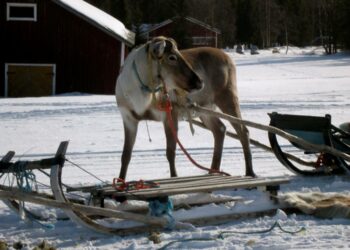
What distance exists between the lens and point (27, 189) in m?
5.76

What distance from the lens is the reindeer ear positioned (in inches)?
271

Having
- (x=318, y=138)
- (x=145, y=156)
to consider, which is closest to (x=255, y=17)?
(x=145, y=156)

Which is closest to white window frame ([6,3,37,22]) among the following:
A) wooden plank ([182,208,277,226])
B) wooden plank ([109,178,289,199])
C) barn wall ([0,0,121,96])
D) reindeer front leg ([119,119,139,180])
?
barn wall ([0,0,121,96])

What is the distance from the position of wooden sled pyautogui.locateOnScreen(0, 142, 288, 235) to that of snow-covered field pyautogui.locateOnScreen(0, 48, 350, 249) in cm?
11

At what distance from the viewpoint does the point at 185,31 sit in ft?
204

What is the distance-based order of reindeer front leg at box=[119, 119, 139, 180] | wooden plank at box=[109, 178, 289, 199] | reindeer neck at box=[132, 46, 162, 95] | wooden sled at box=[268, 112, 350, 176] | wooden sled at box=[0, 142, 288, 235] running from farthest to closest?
wooden sled at box=[268, 112, 350, 176] → reindeer front leg at box=[119, 119, 139, 180] → reindeer neck at box=[132, 46, 162, 95] → wooden plank at box=[109, 178, 289, 199] → wooden sled at box=[0, 142, 288, 235]

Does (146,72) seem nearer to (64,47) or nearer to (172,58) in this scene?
(172,58)

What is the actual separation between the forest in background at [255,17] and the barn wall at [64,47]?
4802cm

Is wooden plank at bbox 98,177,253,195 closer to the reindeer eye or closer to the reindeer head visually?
the reindeer head

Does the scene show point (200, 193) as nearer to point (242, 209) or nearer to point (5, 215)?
point (242, 209)

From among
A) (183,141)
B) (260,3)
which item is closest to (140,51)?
(183,141)

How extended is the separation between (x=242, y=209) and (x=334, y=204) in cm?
97

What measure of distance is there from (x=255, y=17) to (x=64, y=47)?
217ft

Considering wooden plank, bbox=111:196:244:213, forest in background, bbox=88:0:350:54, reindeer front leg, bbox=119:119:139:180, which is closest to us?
wooden plank, bbox=111:196:244:213
